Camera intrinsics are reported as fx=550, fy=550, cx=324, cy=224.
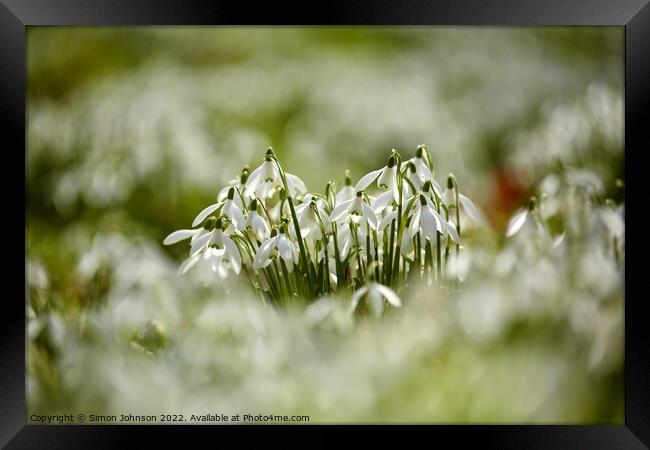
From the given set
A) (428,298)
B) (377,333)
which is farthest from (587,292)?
(377,333)

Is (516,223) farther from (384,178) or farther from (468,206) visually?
(384,178)

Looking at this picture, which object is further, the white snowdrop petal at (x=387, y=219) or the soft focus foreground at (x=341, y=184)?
the soft focus foreground at (x=341, y=184)

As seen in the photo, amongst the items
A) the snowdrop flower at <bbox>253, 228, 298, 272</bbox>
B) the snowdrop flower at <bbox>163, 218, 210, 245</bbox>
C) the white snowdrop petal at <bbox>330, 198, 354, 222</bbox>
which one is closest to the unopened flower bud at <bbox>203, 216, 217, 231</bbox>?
the snowdrop flower at <bbox>163, 218, 210, 245</bbox>

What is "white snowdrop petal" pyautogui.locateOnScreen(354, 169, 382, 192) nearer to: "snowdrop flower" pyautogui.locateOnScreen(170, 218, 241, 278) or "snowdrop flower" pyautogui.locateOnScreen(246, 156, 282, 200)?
"snowdrop flower" pyautogui.locateOnScreen(246, 156, 282, 200)

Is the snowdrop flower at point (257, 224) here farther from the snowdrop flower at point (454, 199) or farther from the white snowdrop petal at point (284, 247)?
the snowdrop flower at point (454, 199)

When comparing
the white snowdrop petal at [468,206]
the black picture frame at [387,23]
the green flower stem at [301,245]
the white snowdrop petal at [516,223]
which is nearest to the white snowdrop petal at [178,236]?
the green flower stem at [301,245]
